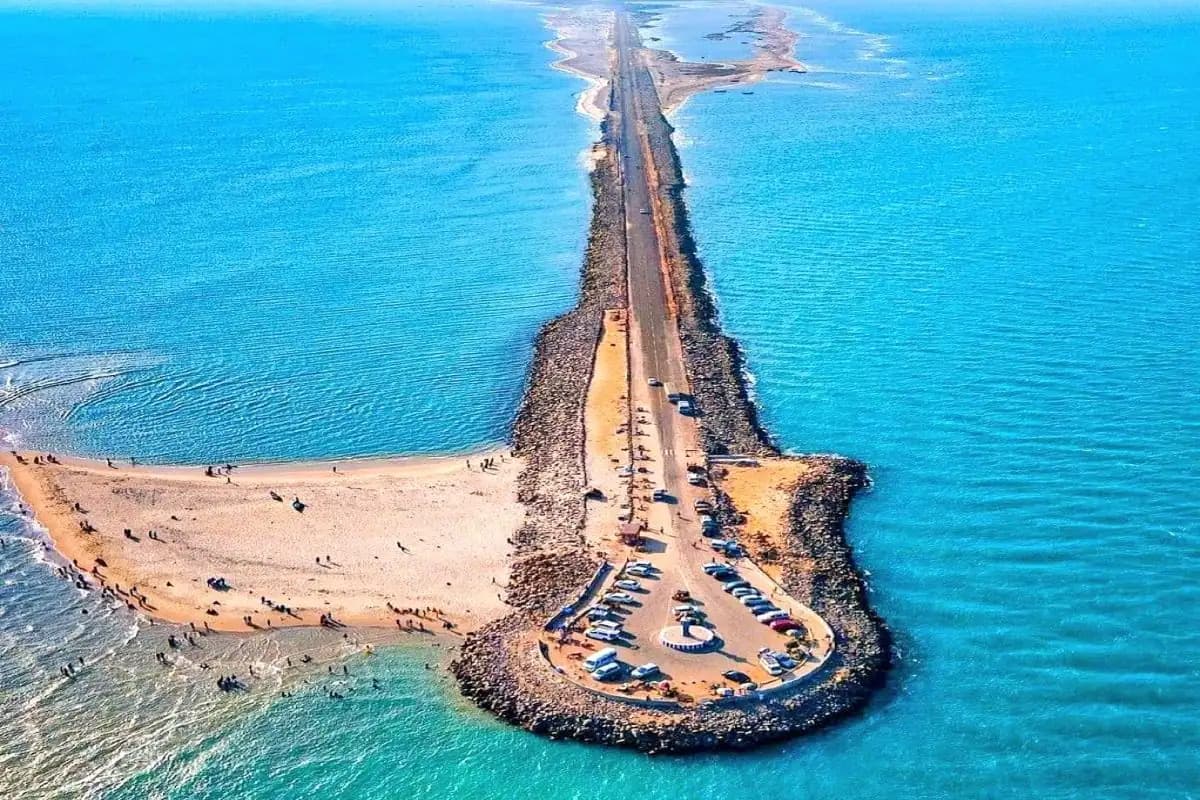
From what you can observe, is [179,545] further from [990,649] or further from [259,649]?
[990,649]

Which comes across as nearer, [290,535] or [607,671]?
[607,671]

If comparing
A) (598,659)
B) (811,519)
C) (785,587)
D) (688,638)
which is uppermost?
(811,519)

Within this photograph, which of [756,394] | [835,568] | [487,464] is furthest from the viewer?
[756,394]

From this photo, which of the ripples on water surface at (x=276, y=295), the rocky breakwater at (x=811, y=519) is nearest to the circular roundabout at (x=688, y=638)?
the rocky breakwater at (x=811, y=519)

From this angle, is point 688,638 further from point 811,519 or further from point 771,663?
point 811,519

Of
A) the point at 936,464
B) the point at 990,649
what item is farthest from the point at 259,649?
the point at 936,464

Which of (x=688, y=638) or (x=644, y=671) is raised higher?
(x=688, y=638)

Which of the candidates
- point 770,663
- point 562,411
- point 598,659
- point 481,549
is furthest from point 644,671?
point 562,411
